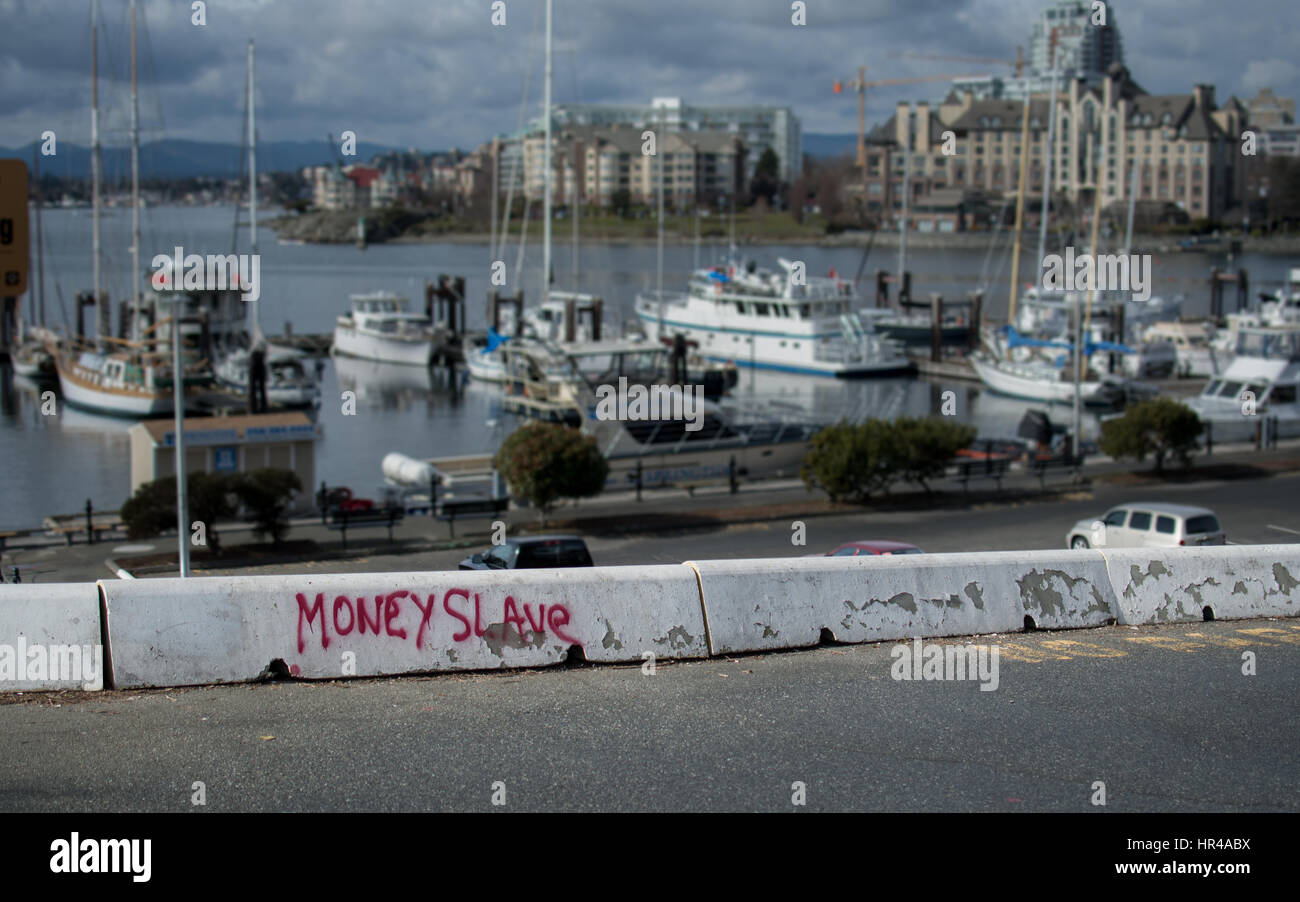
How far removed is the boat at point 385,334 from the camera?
254ft

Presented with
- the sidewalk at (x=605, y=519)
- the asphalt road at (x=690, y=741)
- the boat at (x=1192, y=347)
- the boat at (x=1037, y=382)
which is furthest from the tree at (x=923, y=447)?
the boat at (x=1192, y=347)

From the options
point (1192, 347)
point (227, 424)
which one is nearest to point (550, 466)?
point (227, 424)

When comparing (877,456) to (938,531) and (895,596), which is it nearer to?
(938,531)

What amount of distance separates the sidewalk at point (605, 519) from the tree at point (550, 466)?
68 cm

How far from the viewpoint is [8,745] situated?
28.2 feet

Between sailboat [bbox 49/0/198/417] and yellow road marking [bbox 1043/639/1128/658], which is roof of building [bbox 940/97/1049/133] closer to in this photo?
sailboat [bbox 49/0/198/417]

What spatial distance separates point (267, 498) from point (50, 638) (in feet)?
51.6

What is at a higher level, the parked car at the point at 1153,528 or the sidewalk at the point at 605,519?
the parked car at the point at 1153,528

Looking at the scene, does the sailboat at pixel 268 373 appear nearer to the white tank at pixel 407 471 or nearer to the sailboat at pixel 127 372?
the sailboat at pixel 127 372

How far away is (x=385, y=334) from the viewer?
77438mm

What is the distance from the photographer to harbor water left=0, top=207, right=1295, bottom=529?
45.0 meters
